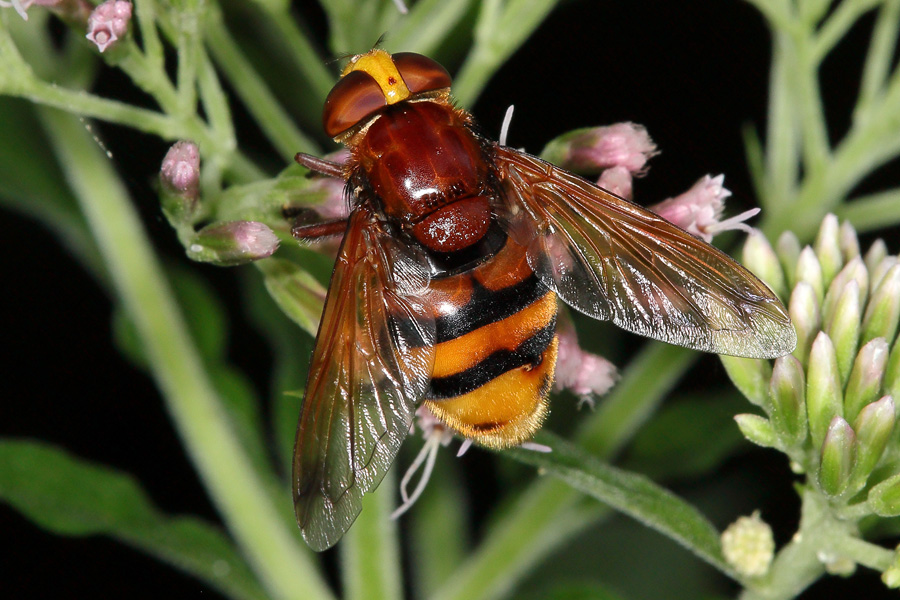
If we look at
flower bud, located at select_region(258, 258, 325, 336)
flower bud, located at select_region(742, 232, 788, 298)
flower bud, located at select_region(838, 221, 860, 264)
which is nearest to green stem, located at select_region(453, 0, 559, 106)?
→ flower bud, located at select_region(258, 258, 325, 336)

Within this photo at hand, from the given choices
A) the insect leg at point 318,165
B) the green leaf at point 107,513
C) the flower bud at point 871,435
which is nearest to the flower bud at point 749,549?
the flower bud at point 871,435

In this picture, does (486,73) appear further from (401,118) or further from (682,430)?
(682,430)

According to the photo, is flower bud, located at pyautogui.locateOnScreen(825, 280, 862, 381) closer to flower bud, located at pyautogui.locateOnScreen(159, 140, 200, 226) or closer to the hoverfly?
the hoverfly

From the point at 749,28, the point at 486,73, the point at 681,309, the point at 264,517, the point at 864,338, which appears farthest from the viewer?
the point at 749,28

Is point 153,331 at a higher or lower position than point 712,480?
higher

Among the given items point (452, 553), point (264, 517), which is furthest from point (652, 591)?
point (264, 517)

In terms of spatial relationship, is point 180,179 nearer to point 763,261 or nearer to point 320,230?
point 320,230

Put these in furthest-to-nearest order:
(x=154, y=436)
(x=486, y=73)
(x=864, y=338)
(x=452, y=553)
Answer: (x=452, y=553) < (x=154, y=436) < (x=486, y=73) < (x=864, y=338)

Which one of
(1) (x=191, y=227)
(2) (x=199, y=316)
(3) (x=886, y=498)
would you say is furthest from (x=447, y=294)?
(2) (x=199, y=316)
